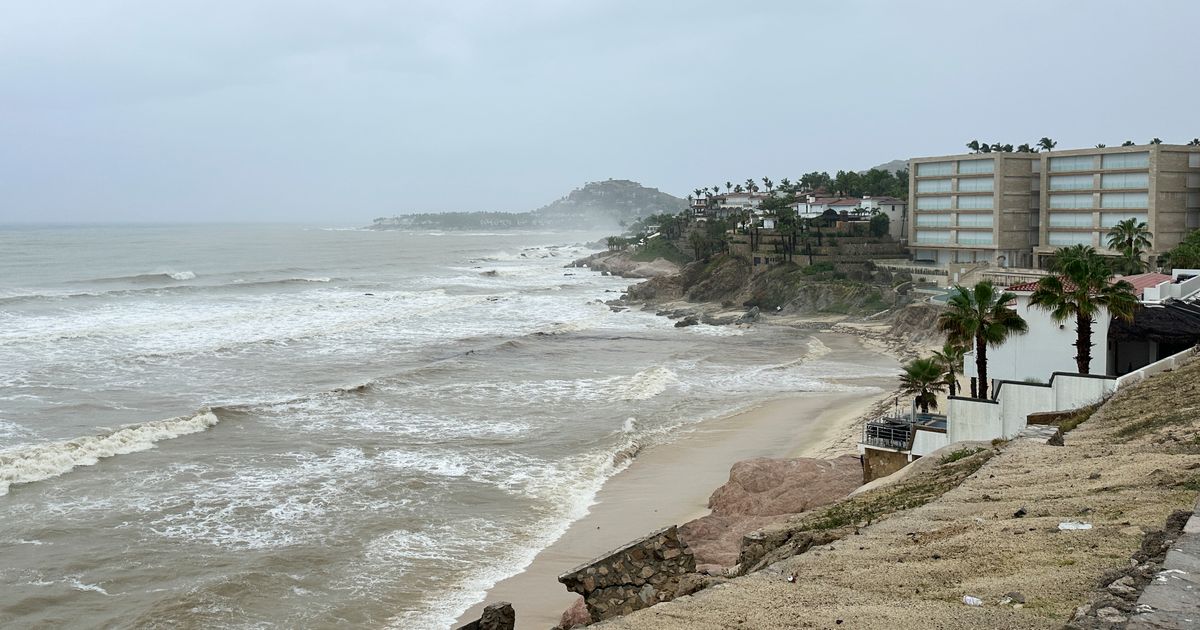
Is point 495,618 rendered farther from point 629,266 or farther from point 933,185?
point 629,266

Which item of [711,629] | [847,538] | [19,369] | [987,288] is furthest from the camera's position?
[19,369]

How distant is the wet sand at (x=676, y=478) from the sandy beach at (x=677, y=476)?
22 mm

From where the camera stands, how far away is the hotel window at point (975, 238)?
75438mm

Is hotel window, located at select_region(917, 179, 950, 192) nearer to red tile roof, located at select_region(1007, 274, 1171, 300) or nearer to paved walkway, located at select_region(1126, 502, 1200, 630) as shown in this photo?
red tile roof, located at select_region(1007, 274, 1171, 300)

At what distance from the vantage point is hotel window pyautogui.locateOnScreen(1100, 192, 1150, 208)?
68062 millimetres

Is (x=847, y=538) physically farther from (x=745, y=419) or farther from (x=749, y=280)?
(x=749, y=280)

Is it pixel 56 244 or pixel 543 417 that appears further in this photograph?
pixel 56 244

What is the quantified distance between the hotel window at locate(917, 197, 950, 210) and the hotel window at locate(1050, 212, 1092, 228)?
8.03 meters

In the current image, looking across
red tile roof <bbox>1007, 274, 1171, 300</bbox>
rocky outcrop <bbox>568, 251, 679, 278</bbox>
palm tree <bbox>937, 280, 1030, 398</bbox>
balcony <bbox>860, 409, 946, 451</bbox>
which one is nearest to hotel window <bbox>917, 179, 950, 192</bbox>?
rocky outcrop <bbox>568, 251, 679, 278</bbox>

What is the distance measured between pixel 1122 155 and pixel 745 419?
158 feet

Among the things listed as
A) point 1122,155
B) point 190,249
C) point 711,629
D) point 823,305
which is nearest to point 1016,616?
point 711,629

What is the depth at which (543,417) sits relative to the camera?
3503 cm

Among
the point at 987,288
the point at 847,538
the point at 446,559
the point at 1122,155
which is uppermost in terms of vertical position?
the point at 1122,155

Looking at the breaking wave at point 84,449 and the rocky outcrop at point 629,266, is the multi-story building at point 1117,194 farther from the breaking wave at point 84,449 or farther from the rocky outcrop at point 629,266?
the breaking wave at point 84,449
